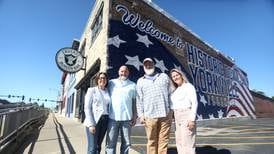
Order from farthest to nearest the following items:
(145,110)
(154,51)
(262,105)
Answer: (262,105) < (154,51) < (145,110)

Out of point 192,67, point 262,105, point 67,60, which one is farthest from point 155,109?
point 262,105

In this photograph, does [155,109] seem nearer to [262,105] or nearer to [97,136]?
[97,136]

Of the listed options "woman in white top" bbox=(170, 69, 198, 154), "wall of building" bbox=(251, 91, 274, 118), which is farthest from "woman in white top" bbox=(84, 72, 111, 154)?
"wall of building" bbox=(251, 91, 274, 118)

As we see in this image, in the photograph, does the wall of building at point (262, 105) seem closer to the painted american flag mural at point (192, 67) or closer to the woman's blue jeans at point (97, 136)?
the painted american flag mural at point (192, 67)

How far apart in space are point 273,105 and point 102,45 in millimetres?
29340

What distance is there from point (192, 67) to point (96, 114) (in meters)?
12.8

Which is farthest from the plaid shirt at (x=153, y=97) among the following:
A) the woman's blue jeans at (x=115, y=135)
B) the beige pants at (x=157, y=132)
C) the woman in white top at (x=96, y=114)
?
the woman in white top at (x=96, y=114)

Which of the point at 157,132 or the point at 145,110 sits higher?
the point at 145,110

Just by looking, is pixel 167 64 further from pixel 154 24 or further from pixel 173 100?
pixel 173 100

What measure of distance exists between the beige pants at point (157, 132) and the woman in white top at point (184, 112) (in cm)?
22

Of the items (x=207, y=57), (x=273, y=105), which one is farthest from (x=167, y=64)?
(x=273, y=105)

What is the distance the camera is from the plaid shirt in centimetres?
399

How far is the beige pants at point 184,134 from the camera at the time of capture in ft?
12.6

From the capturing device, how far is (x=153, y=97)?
405 centimetres
